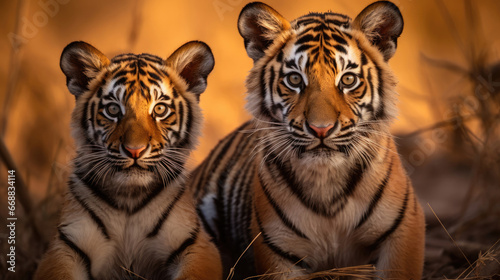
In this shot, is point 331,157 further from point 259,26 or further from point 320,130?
point 259,26

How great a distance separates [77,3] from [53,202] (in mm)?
1076

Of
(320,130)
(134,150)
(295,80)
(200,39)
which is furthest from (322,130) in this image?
(200,39)

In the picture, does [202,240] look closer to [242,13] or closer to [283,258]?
[283,258]

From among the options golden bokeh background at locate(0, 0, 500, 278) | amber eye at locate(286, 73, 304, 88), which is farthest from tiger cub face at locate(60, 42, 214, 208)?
golden bokeh background at locate(0, 0, 500, 278)

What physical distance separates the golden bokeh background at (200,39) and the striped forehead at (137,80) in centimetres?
95

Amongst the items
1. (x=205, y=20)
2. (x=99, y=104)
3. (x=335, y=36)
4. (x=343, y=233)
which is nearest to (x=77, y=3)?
(x=205, y=20)

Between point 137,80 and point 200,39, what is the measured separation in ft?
4.98

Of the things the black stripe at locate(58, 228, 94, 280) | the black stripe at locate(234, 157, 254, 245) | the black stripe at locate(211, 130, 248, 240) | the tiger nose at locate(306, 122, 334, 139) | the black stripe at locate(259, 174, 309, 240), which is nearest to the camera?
the tiger nose at locate(306, 122, 334, 139)

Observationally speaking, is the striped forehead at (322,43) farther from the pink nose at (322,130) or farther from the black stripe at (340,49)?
the pink nose at (322,130)

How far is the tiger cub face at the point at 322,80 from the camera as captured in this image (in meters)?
2.11

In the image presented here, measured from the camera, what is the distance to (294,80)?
7.29 ft

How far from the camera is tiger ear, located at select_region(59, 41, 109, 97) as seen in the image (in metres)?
2.23

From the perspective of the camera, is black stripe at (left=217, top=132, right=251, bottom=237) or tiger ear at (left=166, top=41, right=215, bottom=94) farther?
black stripe at (left=217, top=132, right=251, bottom=237)

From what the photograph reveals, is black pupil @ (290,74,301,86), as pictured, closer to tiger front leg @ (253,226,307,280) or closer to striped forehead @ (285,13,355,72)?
striped forehead @ (285,13,355,72)
